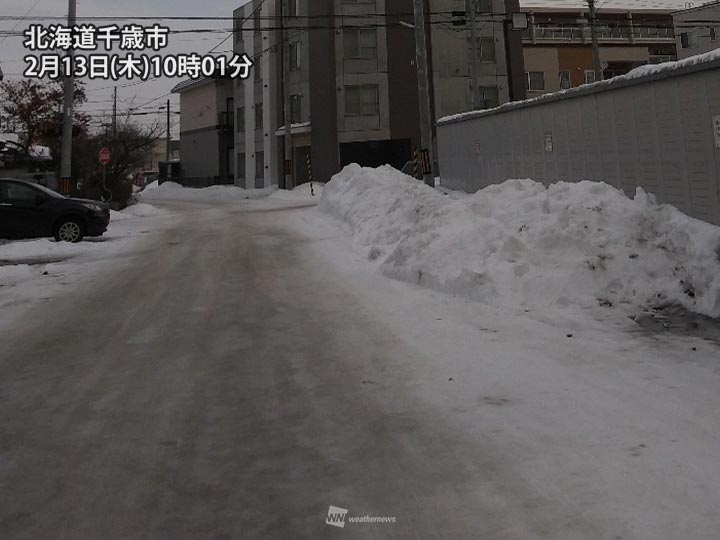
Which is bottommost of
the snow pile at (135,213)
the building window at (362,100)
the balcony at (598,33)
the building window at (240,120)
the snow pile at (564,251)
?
the snow pile at (564,251)

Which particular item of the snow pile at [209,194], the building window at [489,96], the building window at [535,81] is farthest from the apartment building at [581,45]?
the snow pile at [209,194]

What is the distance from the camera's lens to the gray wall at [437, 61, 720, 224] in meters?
9.78

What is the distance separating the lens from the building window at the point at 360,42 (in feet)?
126

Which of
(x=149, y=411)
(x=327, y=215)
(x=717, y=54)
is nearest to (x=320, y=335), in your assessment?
(x=149, y=411)

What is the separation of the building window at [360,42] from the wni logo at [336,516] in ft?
124

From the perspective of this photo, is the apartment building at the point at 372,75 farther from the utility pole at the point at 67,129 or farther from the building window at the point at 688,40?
the building window at the point at 688,40

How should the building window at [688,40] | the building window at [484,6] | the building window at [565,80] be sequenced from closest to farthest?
1. the building window at [484,6]
2. the building window at [688,40]
3. the building window at [565,80]

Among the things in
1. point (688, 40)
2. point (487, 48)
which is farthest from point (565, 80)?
point (487, 48)

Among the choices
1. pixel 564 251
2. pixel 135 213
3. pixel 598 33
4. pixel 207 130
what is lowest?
pixel 564 251

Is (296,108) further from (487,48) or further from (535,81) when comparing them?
(535,81)

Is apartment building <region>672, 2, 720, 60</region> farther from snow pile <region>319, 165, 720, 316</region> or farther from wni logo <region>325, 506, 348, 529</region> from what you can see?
wni logo <region>325, 506, 348, 529</region>

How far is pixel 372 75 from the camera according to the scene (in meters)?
38.3

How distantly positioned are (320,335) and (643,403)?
3263 millimetres

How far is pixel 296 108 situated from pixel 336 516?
133 feet
